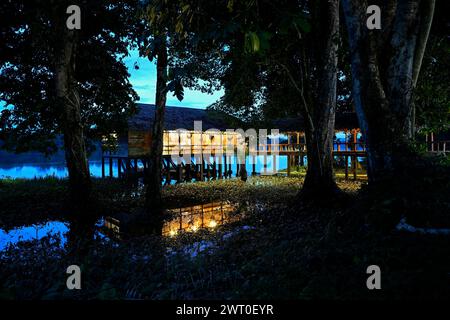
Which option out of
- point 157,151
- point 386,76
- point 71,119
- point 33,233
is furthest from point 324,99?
point 33,233

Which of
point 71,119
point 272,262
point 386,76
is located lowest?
point 272,262

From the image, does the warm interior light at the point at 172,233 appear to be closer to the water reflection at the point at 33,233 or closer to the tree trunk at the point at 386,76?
the water reflection at the point at 33,233

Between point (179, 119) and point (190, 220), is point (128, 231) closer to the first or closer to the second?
point (190, 220)

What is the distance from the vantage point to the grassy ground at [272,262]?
11.2ft

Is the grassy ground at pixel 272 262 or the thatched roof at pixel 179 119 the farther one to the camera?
the thatched roof at pixel 179 119

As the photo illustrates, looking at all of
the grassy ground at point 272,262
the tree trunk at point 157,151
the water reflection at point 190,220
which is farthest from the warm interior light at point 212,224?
the tree trunk at point 157,151

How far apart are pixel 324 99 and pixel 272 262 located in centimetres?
709

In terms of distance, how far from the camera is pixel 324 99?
10.4 meters

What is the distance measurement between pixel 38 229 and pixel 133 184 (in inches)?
418

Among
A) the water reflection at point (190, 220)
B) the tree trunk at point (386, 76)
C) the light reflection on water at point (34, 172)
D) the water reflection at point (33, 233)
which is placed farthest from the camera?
the light reflection on water at point (34, 172)

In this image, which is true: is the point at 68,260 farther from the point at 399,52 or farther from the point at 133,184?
the point at 133,184

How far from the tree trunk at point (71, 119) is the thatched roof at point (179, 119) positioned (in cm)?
1090
